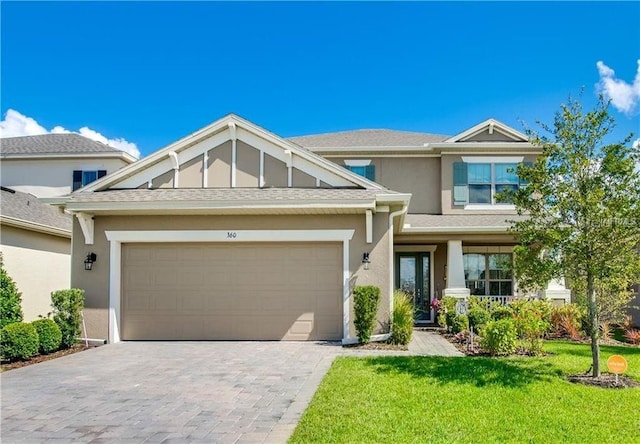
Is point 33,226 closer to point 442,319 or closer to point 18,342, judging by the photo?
point 18,342

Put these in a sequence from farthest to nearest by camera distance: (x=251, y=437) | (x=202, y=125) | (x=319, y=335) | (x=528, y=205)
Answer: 1. (x=202, y=125)
2. (x=319, y=335)
3. (x=528, y=205)
4. (x=251, y=437)

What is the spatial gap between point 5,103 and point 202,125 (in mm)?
9713

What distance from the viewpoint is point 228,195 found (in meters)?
11.2

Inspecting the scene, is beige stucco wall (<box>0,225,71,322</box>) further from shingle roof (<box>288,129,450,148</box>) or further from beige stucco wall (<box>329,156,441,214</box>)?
beige stucco wall (<box>329,156,441,214</box>)

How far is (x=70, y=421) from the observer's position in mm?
5332

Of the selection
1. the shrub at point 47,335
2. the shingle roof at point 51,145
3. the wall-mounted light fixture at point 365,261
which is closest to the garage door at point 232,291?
the wall-mounted light fixture at point 365,261

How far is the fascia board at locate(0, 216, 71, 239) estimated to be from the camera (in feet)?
41.8

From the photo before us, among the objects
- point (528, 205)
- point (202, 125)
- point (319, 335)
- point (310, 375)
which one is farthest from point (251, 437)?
point (202, 125)

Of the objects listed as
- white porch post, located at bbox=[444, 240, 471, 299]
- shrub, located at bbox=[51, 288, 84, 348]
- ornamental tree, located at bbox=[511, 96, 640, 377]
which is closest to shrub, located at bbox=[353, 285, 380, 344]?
ornamental tree, located at bbox=[511, 96, 640, 377]

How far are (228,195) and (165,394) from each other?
562 centimetres

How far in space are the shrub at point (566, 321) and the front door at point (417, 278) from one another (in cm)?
445

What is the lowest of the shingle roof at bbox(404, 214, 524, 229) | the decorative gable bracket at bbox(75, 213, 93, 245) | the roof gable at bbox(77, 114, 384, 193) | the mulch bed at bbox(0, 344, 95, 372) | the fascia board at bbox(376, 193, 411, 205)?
the mulch bed at bbox(0, 344, 95, 372)

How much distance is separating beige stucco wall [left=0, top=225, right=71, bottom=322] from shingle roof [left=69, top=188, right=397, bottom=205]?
3628 millimetres

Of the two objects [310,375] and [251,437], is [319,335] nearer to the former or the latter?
[310,375]
